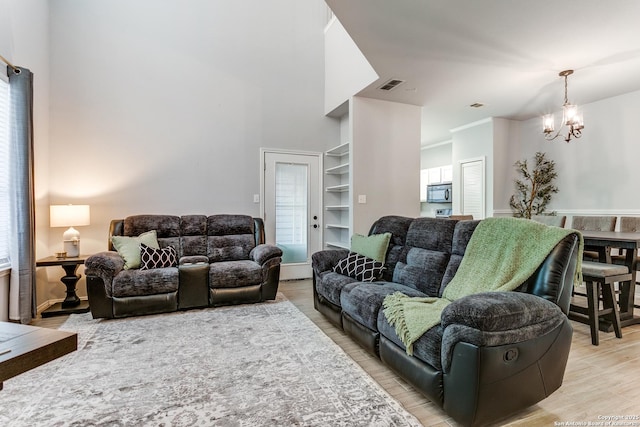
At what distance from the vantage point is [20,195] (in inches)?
115

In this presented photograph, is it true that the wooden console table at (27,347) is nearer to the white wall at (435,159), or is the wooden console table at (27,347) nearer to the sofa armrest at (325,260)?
the sofa armrest at (325,260)

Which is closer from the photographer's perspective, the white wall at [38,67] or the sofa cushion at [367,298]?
the sofa cushion at [367,298]

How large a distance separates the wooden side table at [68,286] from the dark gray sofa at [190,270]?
0.39 metres

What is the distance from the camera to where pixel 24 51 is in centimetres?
320

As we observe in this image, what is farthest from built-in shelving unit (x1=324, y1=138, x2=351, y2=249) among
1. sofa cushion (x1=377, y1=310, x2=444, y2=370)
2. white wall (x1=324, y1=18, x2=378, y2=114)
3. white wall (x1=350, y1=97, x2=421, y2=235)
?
sofa cushion (x1=377, y1=310, x2=444, y2=370)

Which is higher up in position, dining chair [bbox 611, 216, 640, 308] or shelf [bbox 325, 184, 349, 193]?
shelf [bbox 325, 184, 349, 193]

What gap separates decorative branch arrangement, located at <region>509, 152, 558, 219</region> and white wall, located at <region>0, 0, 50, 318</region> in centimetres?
666

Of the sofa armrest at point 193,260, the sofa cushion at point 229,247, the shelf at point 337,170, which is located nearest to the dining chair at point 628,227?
the shelf at point 337,170

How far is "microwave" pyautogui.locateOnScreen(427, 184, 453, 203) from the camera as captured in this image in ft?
21.4

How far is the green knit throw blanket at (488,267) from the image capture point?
1799mm

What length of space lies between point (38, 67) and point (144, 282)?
8.71ft

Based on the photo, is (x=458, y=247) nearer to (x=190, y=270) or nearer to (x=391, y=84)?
(x=391, y=84)

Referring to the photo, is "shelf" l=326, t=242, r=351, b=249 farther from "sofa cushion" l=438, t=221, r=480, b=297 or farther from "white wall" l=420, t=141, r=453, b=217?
"white wall" l=420, t=141, r=453, b=217

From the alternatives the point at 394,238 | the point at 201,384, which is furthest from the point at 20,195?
the point at 394,238
